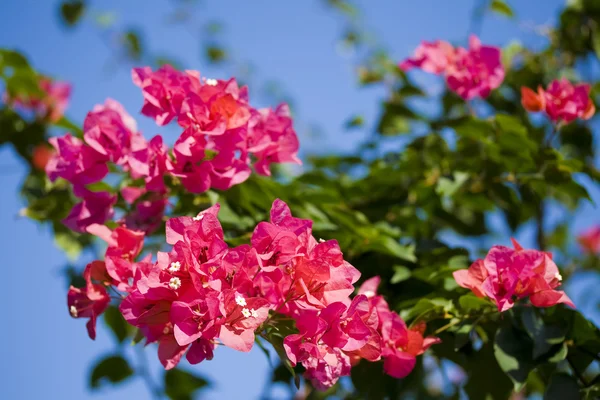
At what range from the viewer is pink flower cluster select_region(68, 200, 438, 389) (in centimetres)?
82

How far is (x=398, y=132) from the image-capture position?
6.69 ft

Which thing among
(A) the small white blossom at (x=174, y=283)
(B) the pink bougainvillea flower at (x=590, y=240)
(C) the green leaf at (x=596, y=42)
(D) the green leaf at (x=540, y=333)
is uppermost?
(C) the green leaf at (x=596, y=42)

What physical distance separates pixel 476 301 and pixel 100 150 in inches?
28.1

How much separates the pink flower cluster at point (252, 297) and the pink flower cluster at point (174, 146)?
0.21 meters

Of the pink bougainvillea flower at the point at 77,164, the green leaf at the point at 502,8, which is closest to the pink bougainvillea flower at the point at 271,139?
the pink bougainvillea flower at the point at 77,164

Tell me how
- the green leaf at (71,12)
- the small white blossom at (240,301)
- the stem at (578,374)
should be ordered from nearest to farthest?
the small white blossom at (240,301)
the stem at (578,374)
the green leaf at (71,12)

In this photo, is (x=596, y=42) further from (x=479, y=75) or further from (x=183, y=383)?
(x=183, y=383)

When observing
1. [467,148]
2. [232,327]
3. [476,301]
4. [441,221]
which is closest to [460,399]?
[441,221]

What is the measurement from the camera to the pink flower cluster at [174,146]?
1.08 metres

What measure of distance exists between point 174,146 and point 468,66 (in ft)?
2.79

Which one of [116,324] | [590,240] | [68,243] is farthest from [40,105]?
[590,240]

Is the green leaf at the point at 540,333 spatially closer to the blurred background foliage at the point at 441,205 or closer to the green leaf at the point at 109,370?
the blurred background foliage at the point at 441,205

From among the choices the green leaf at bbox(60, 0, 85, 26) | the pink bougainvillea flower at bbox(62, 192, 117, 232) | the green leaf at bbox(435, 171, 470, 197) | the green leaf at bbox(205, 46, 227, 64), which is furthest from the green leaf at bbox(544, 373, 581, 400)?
the green leaf at bbox(205, 46, 227, 64)

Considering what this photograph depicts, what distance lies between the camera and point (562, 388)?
102 centimetres
